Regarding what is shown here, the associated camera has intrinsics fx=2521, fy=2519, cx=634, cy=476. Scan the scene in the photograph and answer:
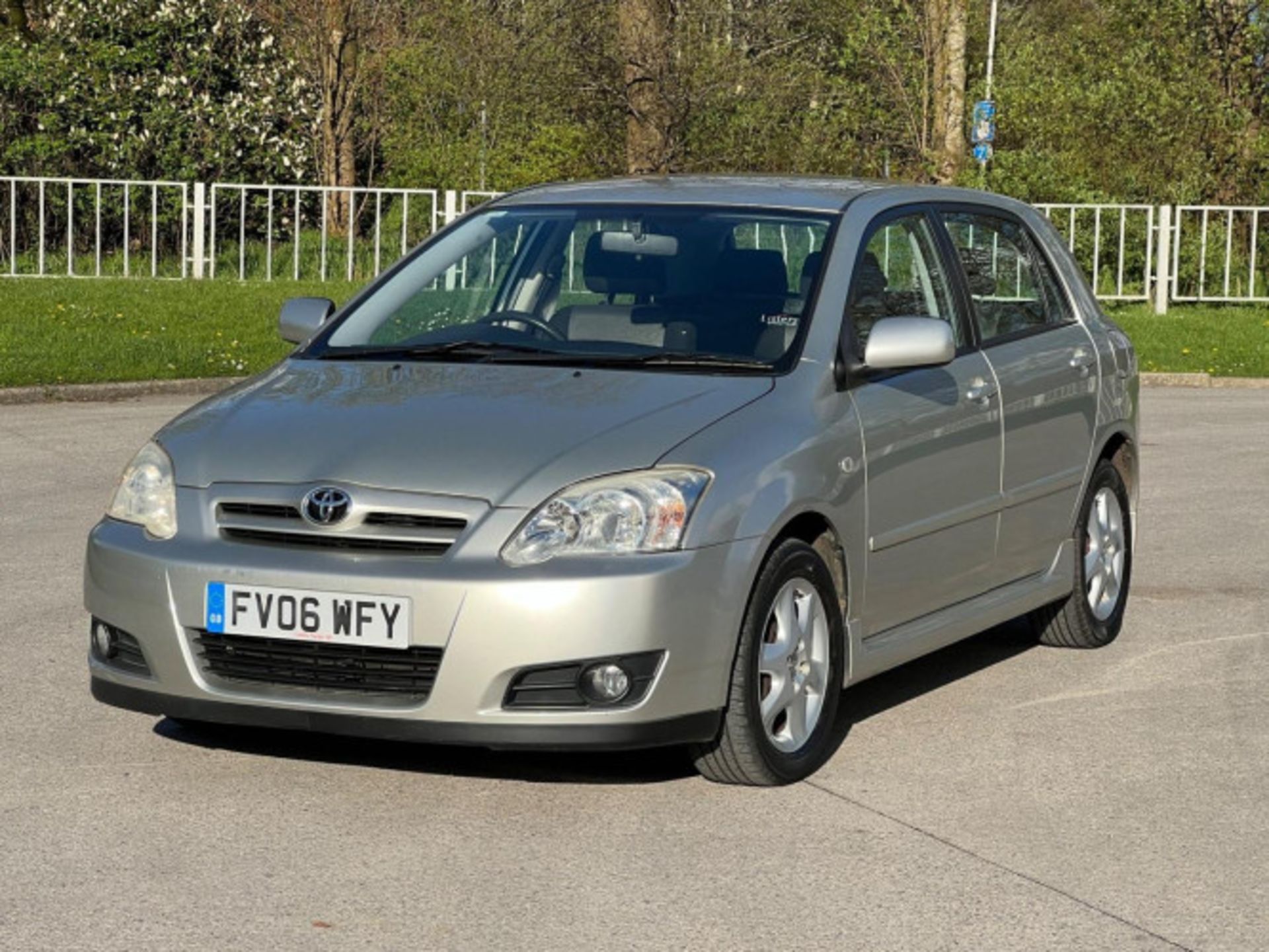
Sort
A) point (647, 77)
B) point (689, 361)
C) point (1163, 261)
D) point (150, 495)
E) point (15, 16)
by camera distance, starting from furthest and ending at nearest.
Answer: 1. point (15, 16)
2. point (647, 77)
3. point (1163, 261)
4. point (689, 361)
5. point (150, 495)

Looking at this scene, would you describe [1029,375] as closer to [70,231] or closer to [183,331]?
[183,331]

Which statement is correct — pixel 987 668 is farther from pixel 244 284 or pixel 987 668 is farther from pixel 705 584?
pixel 244 284

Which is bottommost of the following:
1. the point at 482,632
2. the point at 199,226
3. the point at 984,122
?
the point at 482,632

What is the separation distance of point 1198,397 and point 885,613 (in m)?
13.8

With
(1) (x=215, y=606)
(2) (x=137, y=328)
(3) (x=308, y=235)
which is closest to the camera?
(1) (x=215, y=606)

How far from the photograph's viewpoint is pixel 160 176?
103 feet

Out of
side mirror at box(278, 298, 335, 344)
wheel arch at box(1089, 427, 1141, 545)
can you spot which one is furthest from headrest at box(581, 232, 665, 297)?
wheel arch at box(1089, 427, 1141, 545)

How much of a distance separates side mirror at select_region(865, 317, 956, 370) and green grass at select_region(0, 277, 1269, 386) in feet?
38.7

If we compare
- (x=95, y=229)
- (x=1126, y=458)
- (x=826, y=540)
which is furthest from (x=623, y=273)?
(x=95, y=229)

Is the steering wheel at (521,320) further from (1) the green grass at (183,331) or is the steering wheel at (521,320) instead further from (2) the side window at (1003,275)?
(1) the green grass at (183,331)

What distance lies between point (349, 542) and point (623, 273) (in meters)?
1.61

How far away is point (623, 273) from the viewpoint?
24.5 feet

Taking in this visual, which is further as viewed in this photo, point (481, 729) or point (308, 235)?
point (308, 235)

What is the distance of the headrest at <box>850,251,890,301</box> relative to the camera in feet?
24.2
